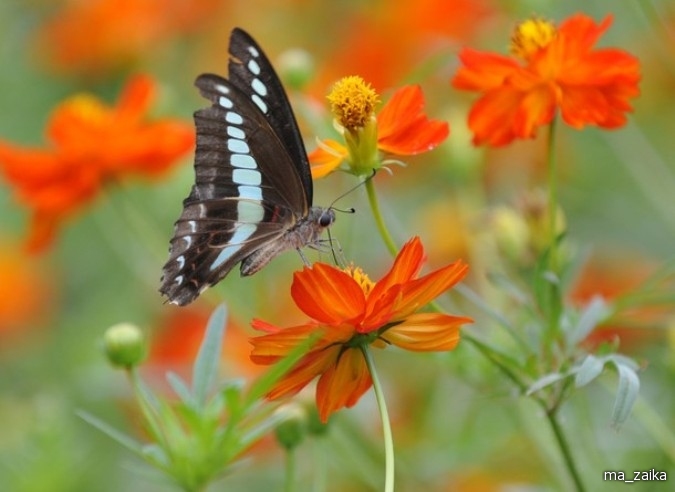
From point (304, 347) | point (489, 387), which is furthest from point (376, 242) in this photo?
point (304, 347)

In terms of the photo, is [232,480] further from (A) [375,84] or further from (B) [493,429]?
(A) [375,84]

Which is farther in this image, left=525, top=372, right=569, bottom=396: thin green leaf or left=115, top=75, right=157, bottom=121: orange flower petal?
left=115, top=75, right=157, bottom=121: orange flower petal

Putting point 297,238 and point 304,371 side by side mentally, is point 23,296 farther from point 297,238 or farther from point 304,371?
point 304,371

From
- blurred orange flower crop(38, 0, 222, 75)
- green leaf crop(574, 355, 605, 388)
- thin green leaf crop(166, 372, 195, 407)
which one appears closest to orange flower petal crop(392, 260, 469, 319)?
green leaf crop(574, 355, 605, 388)

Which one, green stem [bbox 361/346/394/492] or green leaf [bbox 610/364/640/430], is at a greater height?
green stem [bbox 361/346/394/492]

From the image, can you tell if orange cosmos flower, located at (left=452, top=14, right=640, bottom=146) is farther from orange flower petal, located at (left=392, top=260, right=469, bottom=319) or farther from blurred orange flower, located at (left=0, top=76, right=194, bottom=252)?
blurred orange flower, located at (left=0, top=76, right=194, bottom=252)

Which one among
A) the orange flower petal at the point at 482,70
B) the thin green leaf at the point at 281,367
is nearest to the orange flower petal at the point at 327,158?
the orange flower petal at the point at 482,70

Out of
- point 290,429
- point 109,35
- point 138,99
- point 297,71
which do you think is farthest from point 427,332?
point 109,35
